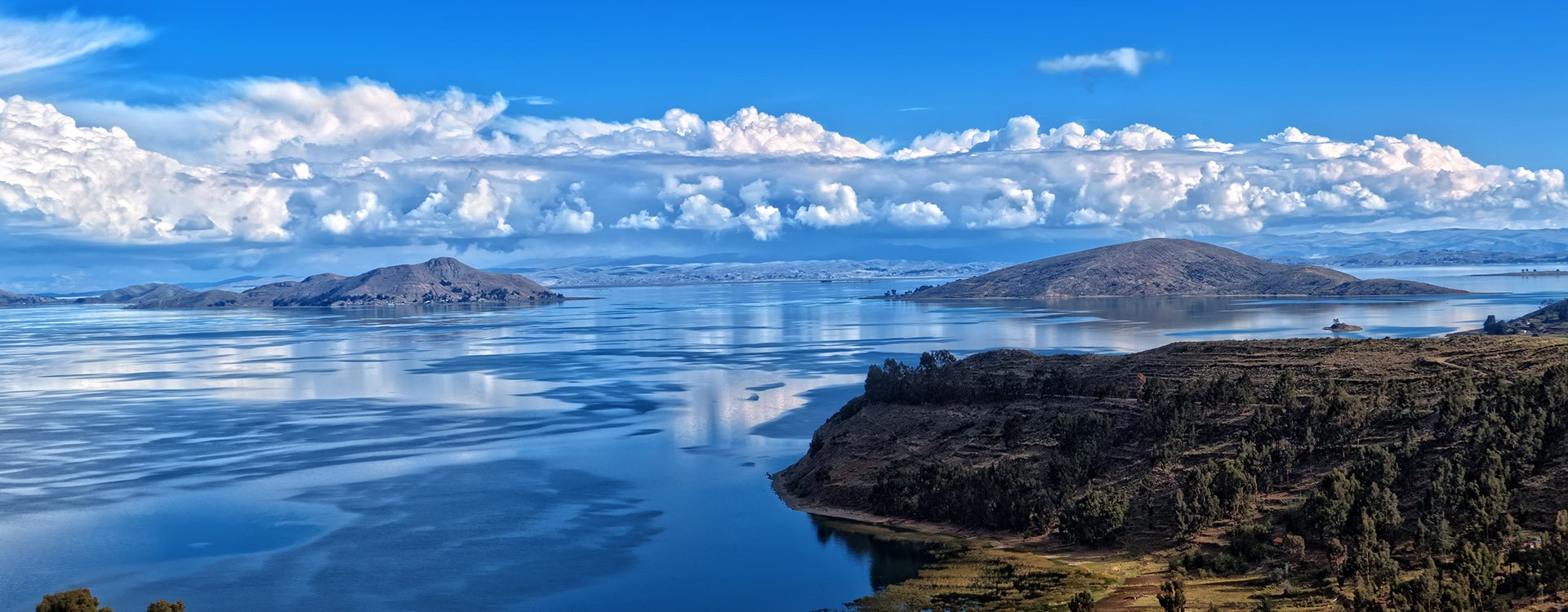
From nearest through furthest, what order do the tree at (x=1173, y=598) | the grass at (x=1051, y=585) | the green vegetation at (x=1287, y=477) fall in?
the tree at (x=1173, y=598) < the green vegetation at (x=1287, y=477) < the grass at (x=1051, y=585)

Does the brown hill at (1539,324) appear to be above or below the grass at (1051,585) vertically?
above

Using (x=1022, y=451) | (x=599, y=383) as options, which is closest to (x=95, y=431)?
(x=599, y=383)

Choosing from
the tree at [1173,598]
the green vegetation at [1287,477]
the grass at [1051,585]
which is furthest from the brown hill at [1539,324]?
the tree at [1173,598]

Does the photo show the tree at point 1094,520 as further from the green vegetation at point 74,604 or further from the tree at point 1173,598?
the green vegetation at point 74,604

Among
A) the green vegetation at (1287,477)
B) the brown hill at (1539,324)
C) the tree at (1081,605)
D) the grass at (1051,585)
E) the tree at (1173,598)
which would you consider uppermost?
the brown hill at (1539,324)

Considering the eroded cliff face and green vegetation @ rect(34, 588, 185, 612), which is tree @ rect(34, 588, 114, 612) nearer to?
green vegetation @ rect(34, 588, 185, 612)

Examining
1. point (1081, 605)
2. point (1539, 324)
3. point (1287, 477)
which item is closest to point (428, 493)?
point (1081, 605)

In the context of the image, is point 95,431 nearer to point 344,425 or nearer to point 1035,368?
point 344,425

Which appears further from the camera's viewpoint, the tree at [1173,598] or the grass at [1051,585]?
the grass at [1051,585]
